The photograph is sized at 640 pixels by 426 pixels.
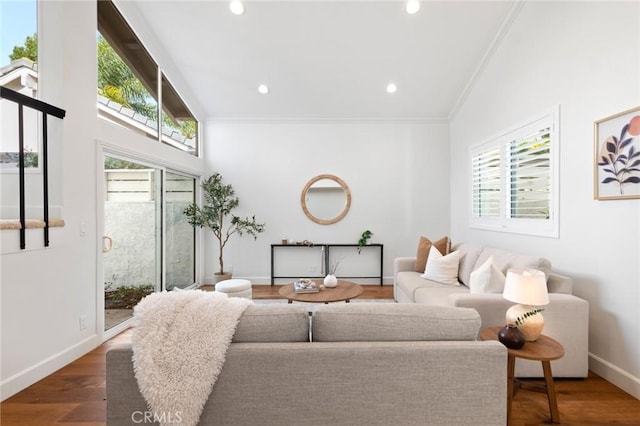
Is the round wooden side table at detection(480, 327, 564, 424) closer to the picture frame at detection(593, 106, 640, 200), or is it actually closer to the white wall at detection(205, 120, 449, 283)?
the picture frame at detection(593, 106, 640, 200)

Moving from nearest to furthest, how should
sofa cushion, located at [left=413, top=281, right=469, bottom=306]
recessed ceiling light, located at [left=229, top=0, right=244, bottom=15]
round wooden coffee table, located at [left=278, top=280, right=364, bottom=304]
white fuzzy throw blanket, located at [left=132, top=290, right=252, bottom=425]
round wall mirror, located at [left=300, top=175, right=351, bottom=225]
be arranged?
white fuzzy throw blanket, located at [left=132, top=290, right=252, bottom=425]
sofa cushion, located at [left=413, top=281, right=469, bottom=306]
round wooden coffee table, located at [left=278, top=280, right=364, bottom=304]
recessed ceiling light, located at [left=229, top=0, right=244, bottom=15]
round wall mirror, located at [left=300, top=175, right=351, bottom=225]

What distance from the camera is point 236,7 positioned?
10.7 feet

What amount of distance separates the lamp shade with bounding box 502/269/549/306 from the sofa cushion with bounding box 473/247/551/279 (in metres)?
0.75

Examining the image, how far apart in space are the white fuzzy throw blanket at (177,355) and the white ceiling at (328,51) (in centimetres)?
342

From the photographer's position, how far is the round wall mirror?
5.17 meters

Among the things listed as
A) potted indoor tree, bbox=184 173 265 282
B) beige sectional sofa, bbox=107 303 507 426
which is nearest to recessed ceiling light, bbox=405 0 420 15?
beige sectional sofa, bbox=107 303 507 426

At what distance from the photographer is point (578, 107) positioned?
8.32 ft

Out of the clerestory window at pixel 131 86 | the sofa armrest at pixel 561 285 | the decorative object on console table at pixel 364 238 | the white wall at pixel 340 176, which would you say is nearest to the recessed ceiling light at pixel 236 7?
the clerestory window at pixel 131 86

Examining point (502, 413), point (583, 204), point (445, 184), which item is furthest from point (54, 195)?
point (445, 184)

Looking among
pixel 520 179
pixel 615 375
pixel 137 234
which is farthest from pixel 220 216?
pixel 615 375

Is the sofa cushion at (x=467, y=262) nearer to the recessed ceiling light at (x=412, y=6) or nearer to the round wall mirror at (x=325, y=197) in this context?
the round wall mirror at (x=325, y=197)

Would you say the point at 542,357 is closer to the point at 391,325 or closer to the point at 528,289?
the point at 528,289

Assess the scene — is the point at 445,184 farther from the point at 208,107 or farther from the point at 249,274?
the point at 208,107

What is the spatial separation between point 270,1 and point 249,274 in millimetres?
3997
